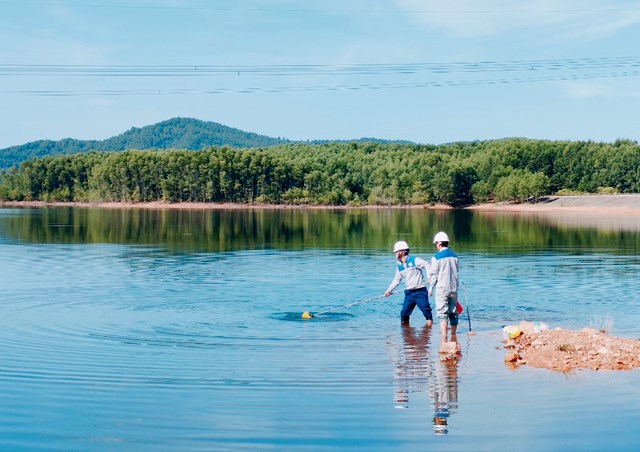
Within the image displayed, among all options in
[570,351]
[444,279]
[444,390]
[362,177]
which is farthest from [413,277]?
[362,177]

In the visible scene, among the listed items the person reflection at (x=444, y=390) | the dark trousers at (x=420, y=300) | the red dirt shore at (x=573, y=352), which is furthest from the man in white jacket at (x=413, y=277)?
the person reflection at (x=444, y=390)

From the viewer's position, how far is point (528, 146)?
621 ft

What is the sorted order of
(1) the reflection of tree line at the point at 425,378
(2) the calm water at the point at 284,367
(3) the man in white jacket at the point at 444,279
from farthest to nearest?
(3) the man in white jacket at the point at 444,279
(1) the reflection of tree line at the point at 425,378
(2) the calm water at the point at 284,367

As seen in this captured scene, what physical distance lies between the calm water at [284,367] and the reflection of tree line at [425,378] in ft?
0.16

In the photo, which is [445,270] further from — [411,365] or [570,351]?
[570,351]

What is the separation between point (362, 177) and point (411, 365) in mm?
175169

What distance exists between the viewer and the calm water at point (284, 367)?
10531 millimetres

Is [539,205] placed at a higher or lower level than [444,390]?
higher

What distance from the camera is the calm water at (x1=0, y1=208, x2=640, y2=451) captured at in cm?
1053

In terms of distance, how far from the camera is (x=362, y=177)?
189 metres

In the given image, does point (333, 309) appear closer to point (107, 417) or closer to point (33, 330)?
point (33, 330)

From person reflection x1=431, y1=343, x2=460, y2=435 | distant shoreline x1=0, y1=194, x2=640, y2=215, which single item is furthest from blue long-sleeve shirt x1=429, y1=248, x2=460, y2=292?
distant shoreline x1=0, y1=194, x2=640, y2=215

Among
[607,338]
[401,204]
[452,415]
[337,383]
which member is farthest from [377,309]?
[401,204]

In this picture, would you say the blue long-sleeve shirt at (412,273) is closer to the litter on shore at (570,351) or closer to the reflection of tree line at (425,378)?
the reflection of tree line at (425,378)
